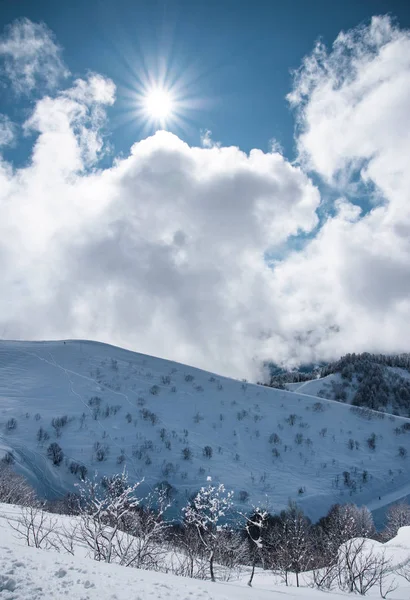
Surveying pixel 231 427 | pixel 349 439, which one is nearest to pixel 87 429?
pixel 231 427

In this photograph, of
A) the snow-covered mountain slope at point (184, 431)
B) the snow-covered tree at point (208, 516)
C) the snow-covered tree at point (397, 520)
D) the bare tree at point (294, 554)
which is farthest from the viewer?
the snow-covered mountain slope at point (184, 431)

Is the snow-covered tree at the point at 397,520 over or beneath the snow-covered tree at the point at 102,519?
beneath

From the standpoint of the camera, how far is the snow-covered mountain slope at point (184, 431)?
79062 mm

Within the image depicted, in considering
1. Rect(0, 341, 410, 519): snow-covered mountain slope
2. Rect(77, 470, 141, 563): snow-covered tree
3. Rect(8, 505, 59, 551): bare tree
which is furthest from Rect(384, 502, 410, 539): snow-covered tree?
Rect(8, 505, 59, 551): bare tree

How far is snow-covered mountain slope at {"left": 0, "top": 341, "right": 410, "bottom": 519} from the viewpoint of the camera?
259ft

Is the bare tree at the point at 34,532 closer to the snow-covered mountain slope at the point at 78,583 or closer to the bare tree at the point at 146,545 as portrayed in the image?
the bare tree at the point at 146,545

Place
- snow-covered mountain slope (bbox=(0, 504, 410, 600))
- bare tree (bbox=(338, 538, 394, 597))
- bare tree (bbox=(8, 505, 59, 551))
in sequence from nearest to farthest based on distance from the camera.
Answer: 1. snow-covered mountain slope (bbox=(0, 504, 410, 600))
2. bare tree (bbox=(8, 505, 59, 551))
3. bare tree (bbox=(338, 538, 394, 597))

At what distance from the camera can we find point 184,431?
97125 mm

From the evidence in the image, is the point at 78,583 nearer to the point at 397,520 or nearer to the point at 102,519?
the point at 102,519

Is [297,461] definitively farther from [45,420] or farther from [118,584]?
[118,584]

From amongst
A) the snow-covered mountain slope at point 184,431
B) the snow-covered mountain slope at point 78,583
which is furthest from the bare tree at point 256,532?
the snow-covered mountain slope at point 184,431

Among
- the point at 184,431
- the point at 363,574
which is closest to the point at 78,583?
the point at 363,574

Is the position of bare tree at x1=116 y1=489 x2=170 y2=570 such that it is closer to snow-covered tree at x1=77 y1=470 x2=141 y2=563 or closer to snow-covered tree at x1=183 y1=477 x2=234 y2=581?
snow-covered tree at x1=77 y1=470 x2=141 y2=563

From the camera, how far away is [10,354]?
117 metres
